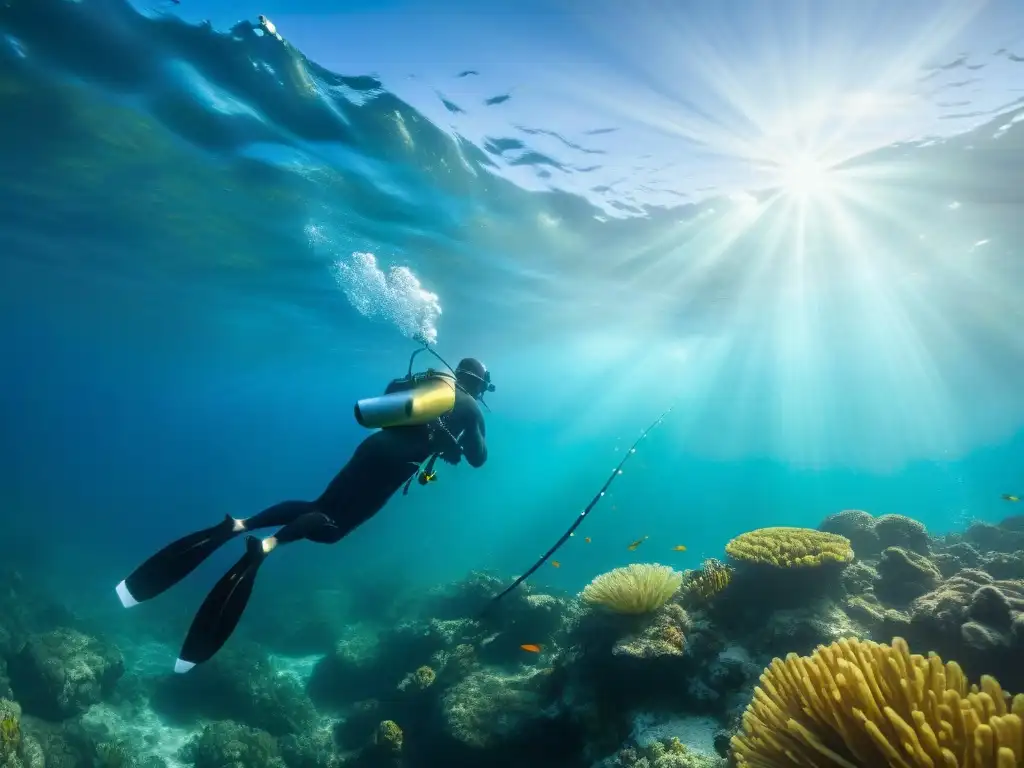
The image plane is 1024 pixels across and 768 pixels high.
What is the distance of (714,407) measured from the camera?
69188mm

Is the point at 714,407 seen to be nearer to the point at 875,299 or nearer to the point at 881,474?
the point at 875,299

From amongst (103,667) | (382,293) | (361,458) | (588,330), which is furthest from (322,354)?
(361,458)

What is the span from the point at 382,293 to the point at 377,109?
49.4 ft

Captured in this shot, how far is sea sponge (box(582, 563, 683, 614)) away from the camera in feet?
19.8

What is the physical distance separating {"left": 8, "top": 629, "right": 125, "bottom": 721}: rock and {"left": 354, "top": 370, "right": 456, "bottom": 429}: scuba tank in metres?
12.2

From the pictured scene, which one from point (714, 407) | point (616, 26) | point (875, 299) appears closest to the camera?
point (616, 26)

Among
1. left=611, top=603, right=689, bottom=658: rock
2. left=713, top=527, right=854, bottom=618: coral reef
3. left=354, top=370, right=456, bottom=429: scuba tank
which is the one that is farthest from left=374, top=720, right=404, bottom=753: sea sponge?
left=354, top=370, right=456, bottom=429: scuba tank

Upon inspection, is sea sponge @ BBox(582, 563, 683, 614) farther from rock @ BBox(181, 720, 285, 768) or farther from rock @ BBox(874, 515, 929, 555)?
rock @ BBox(181, 720, 285, 768)

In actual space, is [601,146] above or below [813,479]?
below

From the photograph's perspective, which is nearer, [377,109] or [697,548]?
[377,109]

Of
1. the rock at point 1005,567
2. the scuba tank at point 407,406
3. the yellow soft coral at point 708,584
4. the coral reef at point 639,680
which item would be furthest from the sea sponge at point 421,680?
the rock at point 1005,567

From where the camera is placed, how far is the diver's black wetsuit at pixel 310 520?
3898 millimetres

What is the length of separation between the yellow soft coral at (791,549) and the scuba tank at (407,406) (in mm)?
4474

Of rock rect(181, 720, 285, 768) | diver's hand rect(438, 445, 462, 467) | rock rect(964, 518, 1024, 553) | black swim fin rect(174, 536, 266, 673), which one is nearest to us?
black swim fin rect(174, 536, 266, 673)
